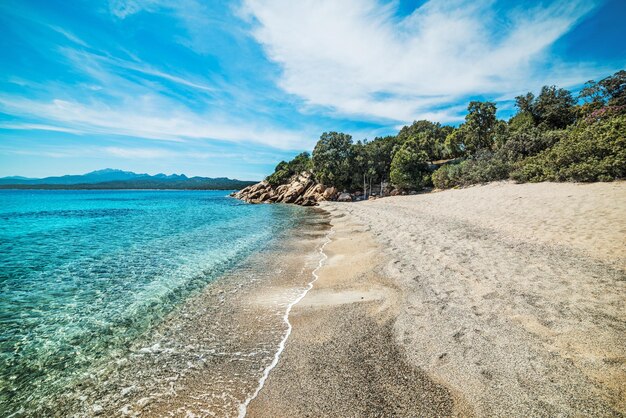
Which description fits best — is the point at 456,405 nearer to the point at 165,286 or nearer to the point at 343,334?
the point at 343,334

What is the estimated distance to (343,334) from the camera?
6.44 m

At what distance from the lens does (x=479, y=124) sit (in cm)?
5125

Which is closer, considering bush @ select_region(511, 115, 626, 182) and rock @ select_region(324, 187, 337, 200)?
bush @ select_region(511, 115, 626, 182)

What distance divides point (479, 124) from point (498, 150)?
53.0 feet

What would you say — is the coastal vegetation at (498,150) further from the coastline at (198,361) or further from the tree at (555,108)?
the coastline at (198,361)

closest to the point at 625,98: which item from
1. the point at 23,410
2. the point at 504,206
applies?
the point at 504,206

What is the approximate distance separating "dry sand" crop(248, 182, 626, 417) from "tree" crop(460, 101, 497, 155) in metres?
46.8

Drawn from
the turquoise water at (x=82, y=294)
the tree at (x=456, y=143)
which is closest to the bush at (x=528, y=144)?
the tree at (x=456, y=143)

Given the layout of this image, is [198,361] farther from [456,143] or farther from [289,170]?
[289,170]

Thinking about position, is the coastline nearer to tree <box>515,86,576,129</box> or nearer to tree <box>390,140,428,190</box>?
tree <box>390,140,428,190</box>

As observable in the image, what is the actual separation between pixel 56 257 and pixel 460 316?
70.6 ft

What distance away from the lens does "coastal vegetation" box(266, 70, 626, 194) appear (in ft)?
74.2

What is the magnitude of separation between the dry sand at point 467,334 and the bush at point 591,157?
44.1ft

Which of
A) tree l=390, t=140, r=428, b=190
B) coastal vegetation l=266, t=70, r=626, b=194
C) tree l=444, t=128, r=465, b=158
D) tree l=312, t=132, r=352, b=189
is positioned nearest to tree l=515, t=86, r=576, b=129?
coastal vegetation l=266, t=70, r=626, b=194
